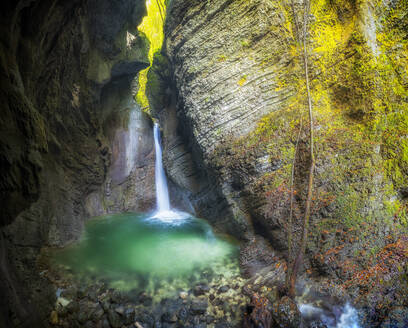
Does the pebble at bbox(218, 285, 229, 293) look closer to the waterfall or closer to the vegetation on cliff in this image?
the vegetation on cliff

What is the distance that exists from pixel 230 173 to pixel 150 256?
147 inches

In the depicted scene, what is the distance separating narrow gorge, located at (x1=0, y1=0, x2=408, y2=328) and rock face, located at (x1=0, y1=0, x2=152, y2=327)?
0.05m

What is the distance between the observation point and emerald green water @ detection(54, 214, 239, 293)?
546 centimetres

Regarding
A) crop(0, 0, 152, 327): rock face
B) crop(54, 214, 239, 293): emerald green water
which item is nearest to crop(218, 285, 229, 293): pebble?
crop(54, 214, 239, 293): emerald green water

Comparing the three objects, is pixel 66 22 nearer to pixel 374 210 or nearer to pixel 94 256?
pixel 94 256

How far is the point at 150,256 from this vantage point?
22.1ft

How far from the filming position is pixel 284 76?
725 cm

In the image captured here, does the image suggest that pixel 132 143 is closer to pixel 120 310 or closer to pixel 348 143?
pixel 120 310

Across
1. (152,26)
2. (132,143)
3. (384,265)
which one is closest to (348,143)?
(384,265)

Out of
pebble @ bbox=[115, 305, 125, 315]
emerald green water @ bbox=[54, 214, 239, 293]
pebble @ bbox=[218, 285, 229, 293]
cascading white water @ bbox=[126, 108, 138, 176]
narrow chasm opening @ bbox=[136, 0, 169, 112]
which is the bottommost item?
pebble @ bbox=[218, 285, 229, 293]

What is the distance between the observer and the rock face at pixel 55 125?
125 inches

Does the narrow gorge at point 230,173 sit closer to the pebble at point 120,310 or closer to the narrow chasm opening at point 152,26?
the pebble at point 120,310

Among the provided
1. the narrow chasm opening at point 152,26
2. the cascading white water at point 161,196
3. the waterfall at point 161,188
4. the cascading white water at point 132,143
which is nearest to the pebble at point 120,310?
the cascading white water at point 161,196

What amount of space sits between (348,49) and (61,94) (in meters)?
9.22
